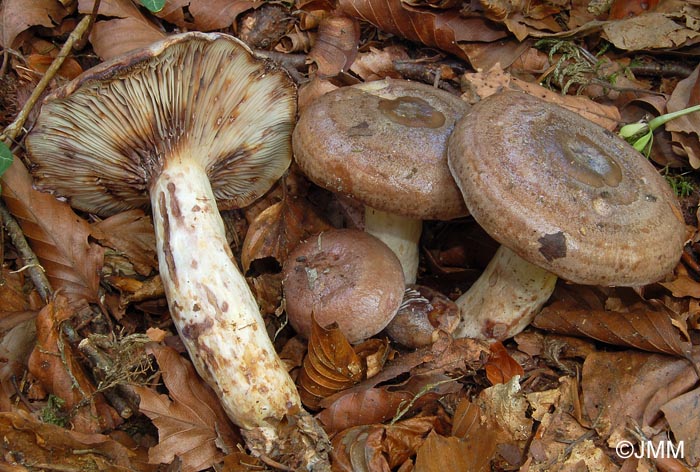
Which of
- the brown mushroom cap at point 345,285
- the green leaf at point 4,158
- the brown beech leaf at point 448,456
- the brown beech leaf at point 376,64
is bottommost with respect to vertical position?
the brown beech leaf at point 448,456

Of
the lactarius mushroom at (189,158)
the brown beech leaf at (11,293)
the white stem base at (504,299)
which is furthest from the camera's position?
the white stem base at (504,299)

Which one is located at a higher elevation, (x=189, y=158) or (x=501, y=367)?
(x=189, y=158)

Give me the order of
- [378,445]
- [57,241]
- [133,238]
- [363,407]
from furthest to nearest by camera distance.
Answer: [133,238] < [57,241] < [363,407] < [378,445]

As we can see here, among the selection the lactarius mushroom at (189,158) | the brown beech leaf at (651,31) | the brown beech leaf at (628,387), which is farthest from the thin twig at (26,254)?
the brown beech leaf at (651,31)

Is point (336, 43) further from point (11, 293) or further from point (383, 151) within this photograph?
point (11, 293)

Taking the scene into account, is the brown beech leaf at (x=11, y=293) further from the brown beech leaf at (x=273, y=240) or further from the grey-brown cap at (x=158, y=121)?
the brown beech leaf at (x=273, y=240)

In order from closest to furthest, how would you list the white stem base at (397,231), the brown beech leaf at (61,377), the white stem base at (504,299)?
the brown beech leaf at (61,377) < the white stem base at (504,299) < the white stem base at (397,231)

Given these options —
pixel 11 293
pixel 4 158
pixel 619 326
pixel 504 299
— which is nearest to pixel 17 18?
pixel 4 158
